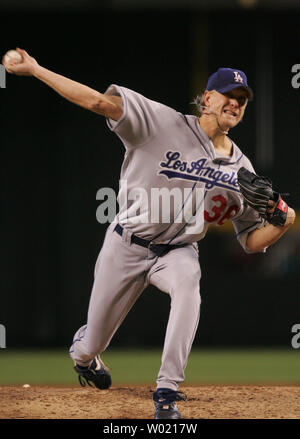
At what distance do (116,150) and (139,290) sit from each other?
16.2ft

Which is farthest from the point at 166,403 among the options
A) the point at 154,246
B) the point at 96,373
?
the point at 96,373

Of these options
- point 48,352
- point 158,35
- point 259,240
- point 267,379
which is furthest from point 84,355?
point 158,35

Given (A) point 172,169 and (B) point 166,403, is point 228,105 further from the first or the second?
(B) point 166,403

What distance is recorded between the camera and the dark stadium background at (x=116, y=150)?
823 centimetres

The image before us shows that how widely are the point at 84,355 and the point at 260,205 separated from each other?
1.23 metres

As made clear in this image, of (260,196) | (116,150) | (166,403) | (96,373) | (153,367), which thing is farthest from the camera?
(116,150)

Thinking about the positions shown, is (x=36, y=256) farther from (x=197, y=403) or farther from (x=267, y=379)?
(x=197, y=403)

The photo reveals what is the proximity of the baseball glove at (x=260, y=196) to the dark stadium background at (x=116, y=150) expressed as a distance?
4747 mm

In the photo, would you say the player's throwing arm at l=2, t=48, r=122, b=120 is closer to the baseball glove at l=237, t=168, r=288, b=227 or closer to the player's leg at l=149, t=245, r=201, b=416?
the baseball glove at l=237, t=168, r=288, b=227

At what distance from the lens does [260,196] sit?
343 cm

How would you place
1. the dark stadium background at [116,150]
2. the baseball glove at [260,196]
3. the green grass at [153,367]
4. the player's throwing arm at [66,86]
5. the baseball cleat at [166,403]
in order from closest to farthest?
the player's throwing arm at [66,86] → the baseball cleat at [166,403] → the baseball glove at [260,196] → the green grass at [153,367] → the dark stadium background at [116,150]

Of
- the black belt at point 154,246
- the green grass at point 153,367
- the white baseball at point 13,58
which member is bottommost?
the green grass at point 153,367

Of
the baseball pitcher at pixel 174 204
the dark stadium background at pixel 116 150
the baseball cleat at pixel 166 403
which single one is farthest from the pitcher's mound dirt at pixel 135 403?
the dark stadium background at pixel 116 150

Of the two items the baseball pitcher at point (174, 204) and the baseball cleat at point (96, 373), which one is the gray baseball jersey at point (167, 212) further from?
the baseball cleat at point (96, 373)
